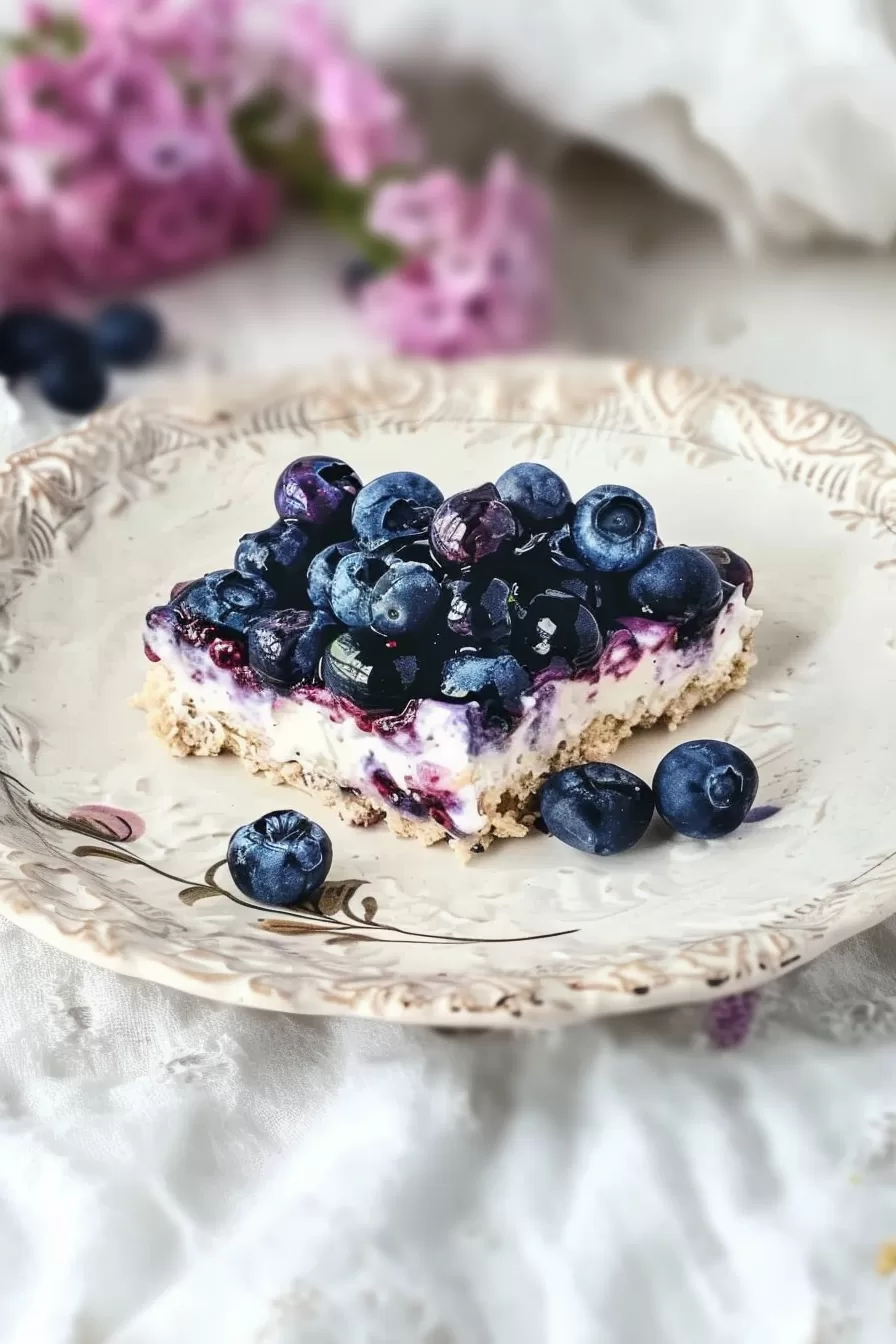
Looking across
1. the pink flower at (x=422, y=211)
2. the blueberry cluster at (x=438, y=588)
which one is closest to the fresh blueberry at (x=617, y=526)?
the blueberry cluster at (x=438, y=588)

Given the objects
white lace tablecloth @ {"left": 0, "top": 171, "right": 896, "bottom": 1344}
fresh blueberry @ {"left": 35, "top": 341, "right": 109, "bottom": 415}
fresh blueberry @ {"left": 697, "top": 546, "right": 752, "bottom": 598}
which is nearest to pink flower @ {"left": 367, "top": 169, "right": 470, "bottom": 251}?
fresh blueberry @ {"left": 35, "top": 341, "right": 109, "bottom": 415}

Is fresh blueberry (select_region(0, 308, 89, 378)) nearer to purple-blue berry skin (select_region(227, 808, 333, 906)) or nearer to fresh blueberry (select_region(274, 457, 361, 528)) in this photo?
fresh blueberry (select_region(274, 457, 361, 528))

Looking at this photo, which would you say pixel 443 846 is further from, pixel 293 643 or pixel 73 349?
pixel 73 349

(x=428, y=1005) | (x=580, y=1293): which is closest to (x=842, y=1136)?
(x=580, y=1293)

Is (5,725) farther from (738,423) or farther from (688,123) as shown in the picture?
(688,123)

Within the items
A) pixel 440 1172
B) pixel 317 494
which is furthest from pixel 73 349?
pixel 440 1172

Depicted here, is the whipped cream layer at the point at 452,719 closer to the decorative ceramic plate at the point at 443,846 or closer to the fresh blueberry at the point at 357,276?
the decorative ceramic plate at the point at 443,846
